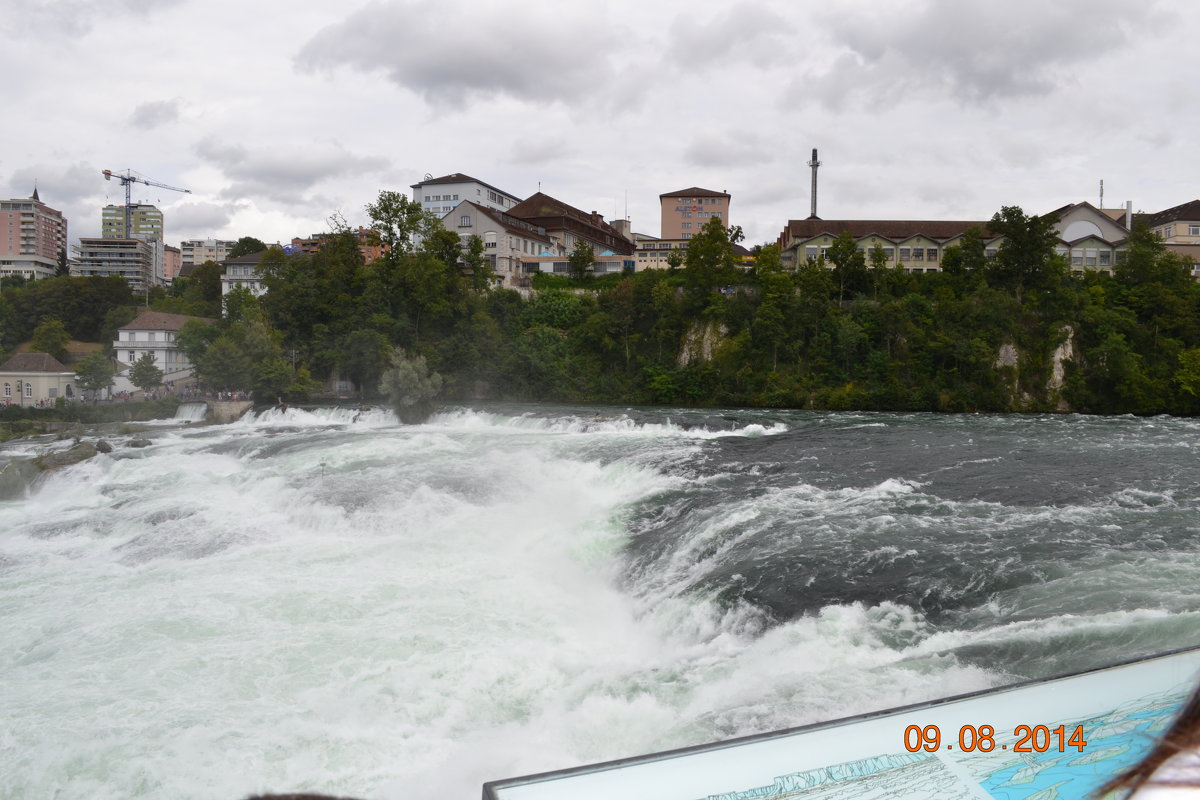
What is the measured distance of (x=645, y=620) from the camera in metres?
9.07

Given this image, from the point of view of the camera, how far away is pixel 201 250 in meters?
148

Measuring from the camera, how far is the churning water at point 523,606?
645 centimetres

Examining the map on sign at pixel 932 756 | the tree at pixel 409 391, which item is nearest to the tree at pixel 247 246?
the tree at pixel 409 391

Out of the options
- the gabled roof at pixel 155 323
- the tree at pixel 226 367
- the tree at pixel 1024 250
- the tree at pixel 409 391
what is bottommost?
the tree at pixel 409 391

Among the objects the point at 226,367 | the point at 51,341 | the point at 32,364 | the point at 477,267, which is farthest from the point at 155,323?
the point at 477,267

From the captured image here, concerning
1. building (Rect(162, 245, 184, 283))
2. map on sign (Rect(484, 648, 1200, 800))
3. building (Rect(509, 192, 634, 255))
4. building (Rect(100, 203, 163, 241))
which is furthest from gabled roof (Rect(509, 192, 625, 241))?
building (Rect(100, 203, 163, 241))

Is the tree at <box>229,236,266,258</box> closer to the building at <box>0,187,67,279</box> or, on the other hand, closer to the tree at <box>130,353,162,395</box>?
the tree at <box>130,353,162,395</box>

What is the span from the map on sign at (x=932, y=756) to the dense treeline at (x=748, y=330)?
33.5 metres

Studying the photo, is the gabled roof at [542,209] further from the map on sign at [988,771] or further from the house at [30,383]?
the map on sign at [988,771]

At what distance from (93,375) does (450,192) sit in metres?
33.1

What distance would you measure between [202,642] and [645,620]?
5.28 metres

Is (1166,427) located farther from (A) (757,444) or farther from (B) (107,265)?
(B) (107,265)

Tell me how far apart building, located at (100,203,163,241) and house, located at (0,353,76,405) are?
135m

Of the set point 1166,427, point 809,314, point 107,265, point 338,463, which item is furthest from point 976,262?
point 107,265
